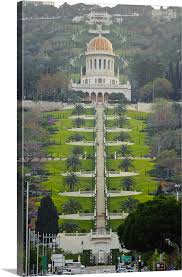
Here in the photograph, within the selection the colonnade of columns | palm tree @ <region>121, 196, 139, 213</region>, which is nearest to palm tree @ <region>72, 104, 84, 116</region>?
the colonnade of columns

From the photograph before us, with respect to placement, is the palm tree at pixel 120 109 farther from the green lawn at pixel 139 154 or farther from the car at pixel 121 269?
the car at pixel 121 269

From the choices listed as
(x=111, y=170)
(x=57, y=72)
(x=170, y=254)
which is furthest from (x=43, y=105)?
(x=170, y=254)

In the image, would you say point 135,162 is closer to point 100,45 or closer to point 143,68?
point 143,68

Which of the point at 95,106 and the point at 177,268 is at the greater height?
the point at 95,106

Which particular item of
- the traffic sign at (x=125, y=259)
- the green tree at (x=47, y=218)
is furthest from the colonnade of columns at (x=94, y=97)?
the traffic sign at (x=125, y=259)

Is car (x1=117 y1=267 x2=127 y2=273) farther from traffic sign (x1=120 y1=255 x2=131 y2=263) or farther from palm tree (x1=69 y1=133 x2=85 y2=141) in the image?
palm tree (x1=69 y1=133 x2=85 y2=141)

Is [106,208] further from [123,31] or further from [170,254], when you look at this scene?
[123,31]
